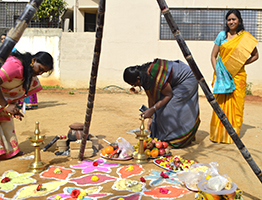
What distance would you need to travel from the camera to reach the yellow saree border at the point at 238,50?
457cm

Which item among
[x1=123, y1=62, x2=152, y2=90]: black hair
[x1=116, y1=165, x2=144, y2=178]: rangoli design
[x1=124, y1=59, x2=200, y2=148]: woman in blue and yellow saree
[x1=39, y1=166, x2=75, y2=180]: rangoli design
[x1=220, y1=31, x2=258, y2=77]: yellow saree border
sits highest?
[x1=220, y1=31, x2=258, y2=77]: yellow saree border

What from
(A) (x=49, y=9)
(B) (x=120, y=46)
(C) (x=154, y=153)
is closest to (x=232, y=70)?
(C) (x=154, y=153)

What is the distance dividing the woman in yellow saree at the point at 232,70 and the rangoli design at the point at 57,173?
276cm

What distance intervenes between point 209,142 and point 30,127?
3.74 meters

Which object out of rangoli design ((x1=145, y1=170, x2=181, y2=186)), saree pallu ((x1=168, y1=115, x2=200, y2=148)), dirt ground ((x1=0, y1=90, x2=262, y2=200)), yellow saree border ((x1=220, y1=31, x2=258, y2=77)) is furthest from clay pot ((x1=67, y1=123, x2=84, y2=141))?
yellow saree border ((x1=220, y1=31, x2=258, y2=77))

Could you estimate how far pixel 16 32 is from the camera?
1.76 m

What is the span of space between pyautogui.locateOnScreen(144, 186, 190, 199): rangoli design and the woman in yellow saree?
2.18 metres

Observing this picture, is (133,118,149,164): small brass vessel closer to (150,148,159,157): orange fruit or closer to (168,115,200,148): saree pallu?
(150,148,159,157): orange fruit

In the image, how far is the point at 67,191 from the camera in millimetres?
2766

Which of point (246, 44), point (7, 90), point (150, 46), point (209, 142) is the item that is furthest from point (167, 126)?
point (150, 46)

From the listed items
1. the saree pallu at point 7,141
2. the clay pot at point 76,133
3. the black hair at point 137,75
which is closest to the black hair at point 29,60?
the saree pallu at point 7,141

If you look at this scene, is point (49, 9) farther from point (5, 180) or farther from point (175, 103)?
point (5, 180)

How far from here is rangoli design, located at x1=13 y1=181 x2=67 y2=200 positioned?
8.76 feet

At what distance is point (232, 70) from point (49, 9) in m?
11.9
